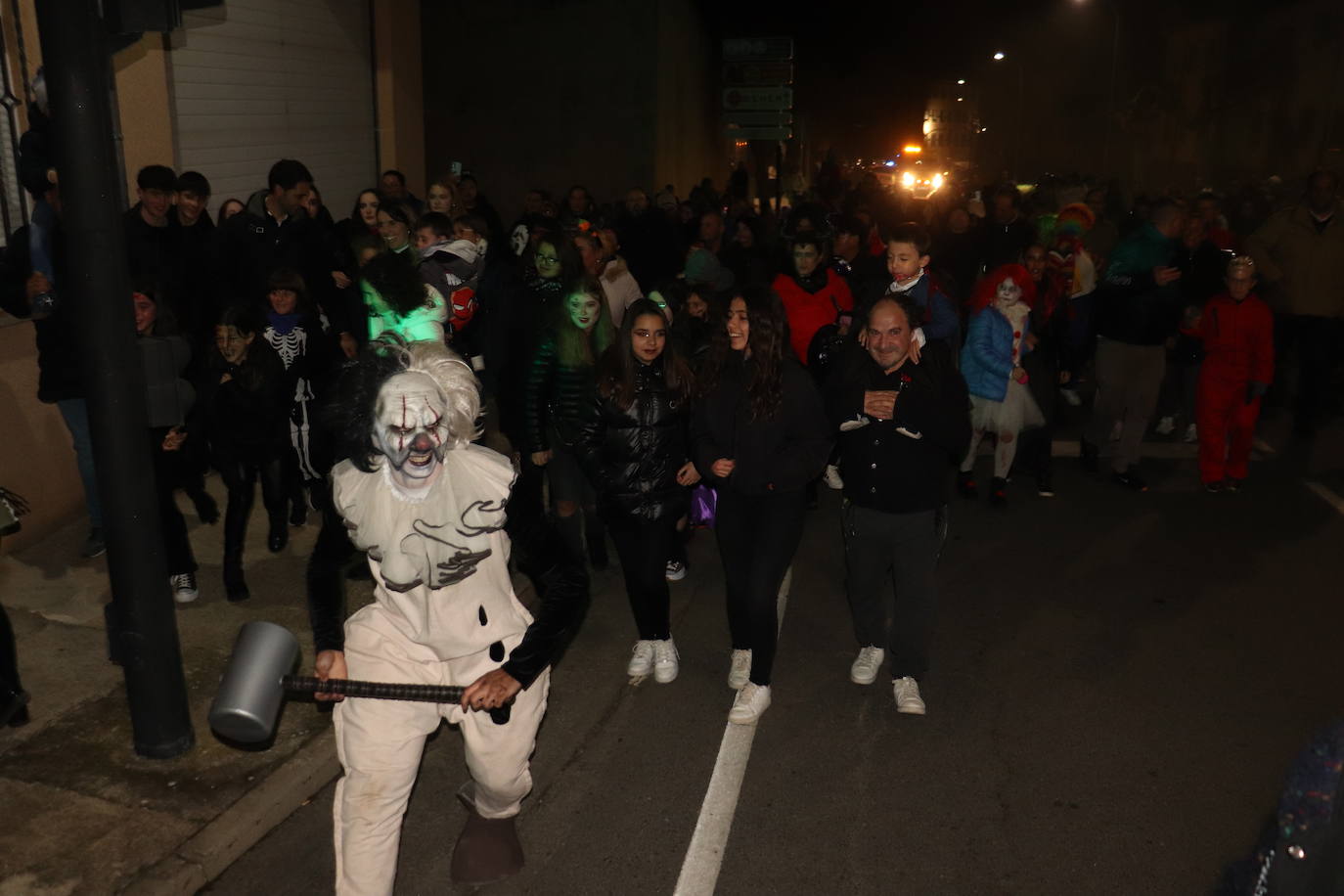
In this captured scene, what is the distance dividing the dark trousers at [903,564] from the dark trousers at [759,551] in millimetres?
356

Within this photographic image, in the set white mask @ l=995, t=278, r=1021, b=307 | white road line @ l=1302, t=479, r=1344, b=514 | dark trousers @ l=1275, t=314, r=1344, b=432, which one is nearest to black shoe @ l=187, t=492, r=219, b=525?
white mask @ l=995, t=278, r=1021, b=307

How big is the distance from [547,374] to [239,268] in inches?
126

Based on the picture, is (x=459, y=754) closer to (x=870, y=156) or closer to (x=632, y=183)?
(x=632, y=183)

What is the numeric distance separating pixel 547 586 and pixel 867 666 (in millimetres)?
2688

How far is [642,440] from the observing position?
5.83 metres

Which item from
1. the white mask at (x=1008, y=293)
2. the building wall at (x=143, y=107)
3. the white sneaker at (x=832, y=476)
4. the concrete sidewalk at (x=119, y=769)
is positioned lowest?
the concrete sidewalk at (x=119, y=769)

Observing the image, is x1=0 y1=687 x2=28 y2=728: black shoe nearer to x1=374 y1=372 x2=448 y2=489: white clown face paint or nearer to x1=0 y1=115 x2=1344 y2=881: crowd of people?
x1=0 y1=115 x2=1344 y2=881: crowd of people

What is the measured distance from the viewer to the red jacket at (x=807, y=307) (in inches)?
333

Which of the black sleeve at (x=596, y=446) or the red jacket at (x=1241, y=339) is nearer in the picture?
the black sleeve at (x=596, y=446)

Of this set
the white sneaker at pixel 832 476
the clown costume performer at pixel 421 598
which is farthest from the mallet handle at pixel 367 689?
the white sneaker at pixel 832 476

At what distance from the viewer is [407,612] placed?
3826 millimetres

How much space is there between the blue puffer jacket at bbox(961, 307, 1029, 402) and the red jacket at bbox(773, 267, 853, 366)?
94 cm

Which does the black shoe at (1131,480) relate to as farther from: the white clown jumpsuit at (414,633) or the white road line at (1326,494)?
the white clown jumpsuit at (414,633)

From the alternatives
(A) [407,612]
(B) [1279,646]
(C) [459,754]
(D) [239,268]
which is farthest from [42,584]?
(B) [1279,646]
